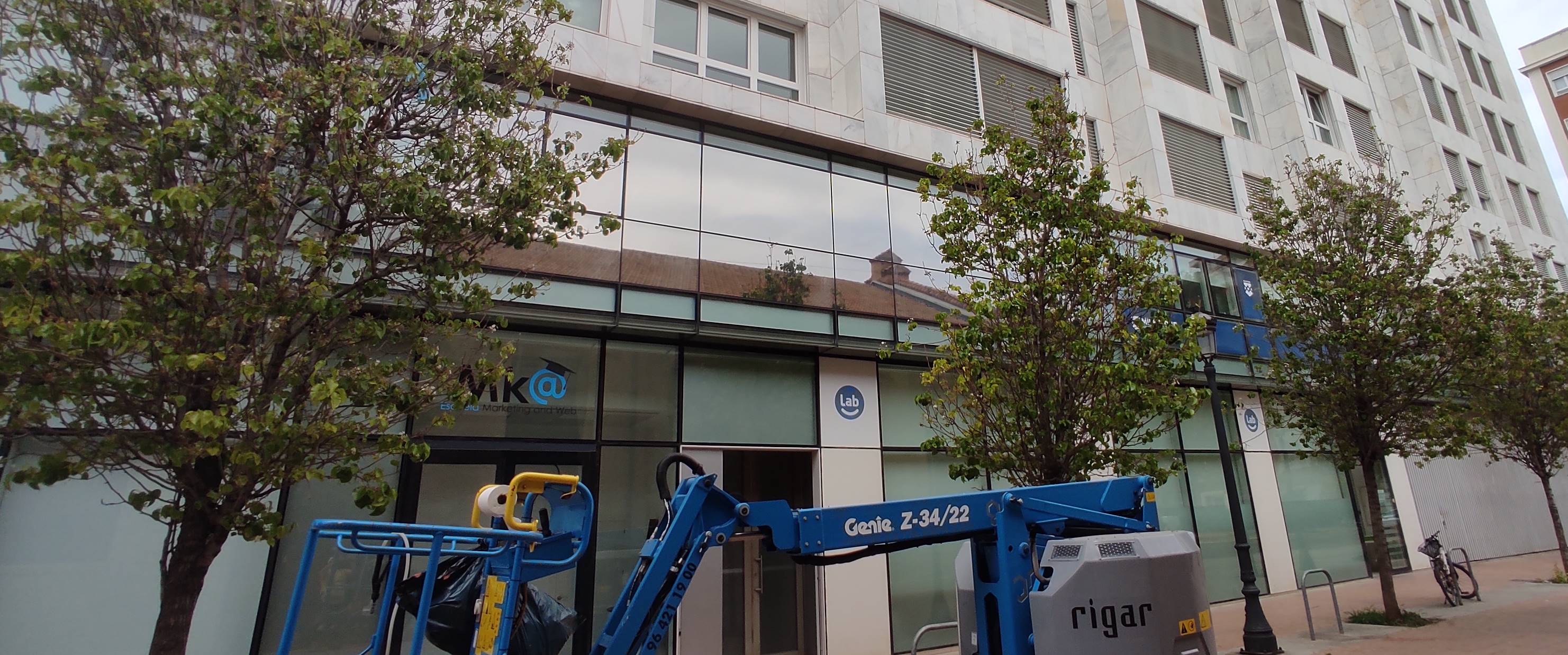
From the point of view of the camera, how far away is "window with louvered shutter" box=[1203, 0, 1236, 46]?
19625 mm

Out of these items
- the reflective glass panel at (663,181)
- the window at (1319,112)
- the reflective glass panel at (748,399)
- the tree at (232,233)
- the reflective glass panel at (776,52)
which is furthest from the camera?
the window at (1319,112)

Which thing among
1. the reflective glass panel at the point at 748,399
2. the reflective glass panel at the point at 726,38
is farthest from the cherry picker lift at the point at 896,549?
the reflective glass panel at the point at 726,38

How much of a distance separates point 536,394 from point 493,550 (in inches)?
231

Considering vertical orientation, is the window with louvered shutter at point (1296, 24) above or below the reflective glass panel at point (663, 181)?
above

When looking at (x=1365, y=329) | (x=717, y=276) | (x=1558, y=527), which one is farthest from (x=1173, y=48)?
(x=717, y=276)

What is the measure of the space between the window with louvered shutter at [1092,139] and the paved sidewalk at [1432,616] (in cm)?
916

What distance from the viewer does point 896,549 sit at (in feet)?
15.6

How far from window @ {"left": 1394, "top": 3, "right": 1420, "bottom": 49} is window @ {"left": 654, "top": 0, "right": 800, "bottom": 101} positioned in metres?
25.3

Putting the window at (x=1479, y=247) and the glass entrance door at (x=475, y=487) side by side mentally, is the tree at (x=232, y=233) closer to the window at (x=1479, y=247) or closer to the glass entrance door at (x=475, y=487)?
the glass entrance door at (x=475, y=487)

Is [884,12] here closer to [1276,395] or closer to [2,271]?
[1276,395]

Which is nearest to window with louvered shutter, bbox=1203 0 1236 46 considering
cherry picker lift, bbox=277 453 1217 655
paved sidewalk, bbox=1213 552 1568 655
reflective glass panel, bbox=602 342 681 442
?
paved sidewalk, bbox=1213 552 1568 655

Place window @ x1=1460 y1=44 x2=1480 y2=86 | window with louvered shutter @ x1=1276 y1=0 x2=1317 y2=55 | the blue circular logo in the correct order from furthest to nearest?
window @ x1=1460 y1=44 x2=1480 y2=86 < window with louvered shutter @ x1=1276 y1=0 x2=1317 y2=55 < the blue circular logo

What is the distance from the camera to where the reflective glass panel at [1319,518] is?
15.7m

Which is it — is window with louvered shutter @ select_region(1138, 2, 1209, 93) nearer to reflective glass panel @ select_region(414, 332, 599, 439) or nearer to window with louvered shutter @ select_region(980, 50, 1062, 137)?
window with louvered shutter @ select_region(980, 50, 1062, 137)
